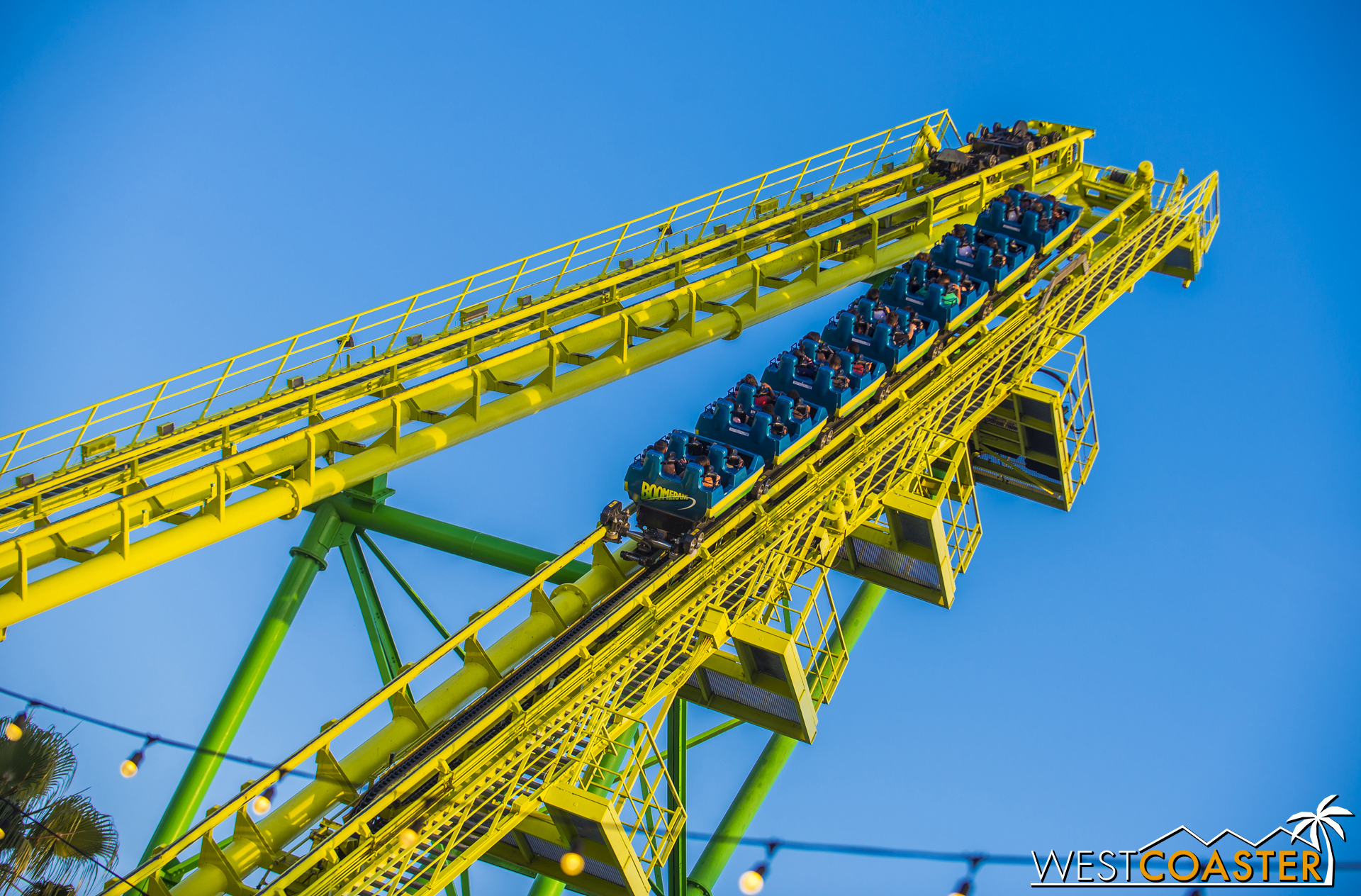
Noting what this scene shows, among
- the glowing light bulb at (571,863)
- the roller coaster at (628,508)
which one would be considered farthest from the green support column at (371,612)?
the glowing light bulb at (571,863)

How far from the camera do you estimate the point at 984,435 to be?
25.8 m

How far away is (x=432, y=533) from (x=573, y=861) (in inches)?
304

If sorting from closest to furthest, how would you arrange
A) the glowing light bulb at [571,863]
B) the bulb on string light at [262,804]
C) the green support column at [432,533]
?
1. the glowing light bulb at [571,863]
2. the bulb on string light at [262,804]
3. the green support column at [432,533]

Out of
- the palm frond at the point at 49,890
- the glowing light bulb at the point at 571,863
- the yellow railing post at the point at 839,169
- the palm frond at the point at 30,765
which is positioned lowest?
the palm frond at the point at 49,890

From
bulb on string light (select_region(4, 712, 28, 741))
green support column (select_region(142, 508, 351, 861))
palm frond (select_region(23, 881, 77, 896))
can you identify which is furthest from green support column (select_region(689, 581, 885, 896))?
bulb on string light (select_region(4, 712, 28, 741))

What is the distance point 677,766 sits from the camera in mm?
18625

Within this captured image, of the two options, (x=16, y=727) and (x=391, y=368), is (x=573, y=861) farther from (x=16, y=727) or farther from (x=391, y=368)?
(x=391, y=368)

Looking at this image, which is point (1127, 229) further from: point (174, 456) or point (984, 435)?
point (174, 456)

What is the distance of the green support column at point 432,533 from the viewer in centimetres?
2075

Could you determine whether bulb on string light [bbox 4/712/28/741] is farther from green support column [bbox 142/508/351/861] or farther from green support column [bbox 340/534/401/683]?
green support column [bbox 340/534/401/683]

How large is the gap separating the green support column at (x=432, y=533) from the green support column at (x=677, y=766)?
3.20m

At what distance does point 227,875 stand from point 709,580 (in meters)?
6.46

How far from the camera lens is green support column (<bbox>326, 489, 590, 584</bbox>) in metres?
20.8

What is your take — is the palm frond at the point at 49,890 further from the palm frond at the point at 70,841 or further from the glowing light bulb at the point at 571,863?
the glowing light bulb at the point at 571,863
